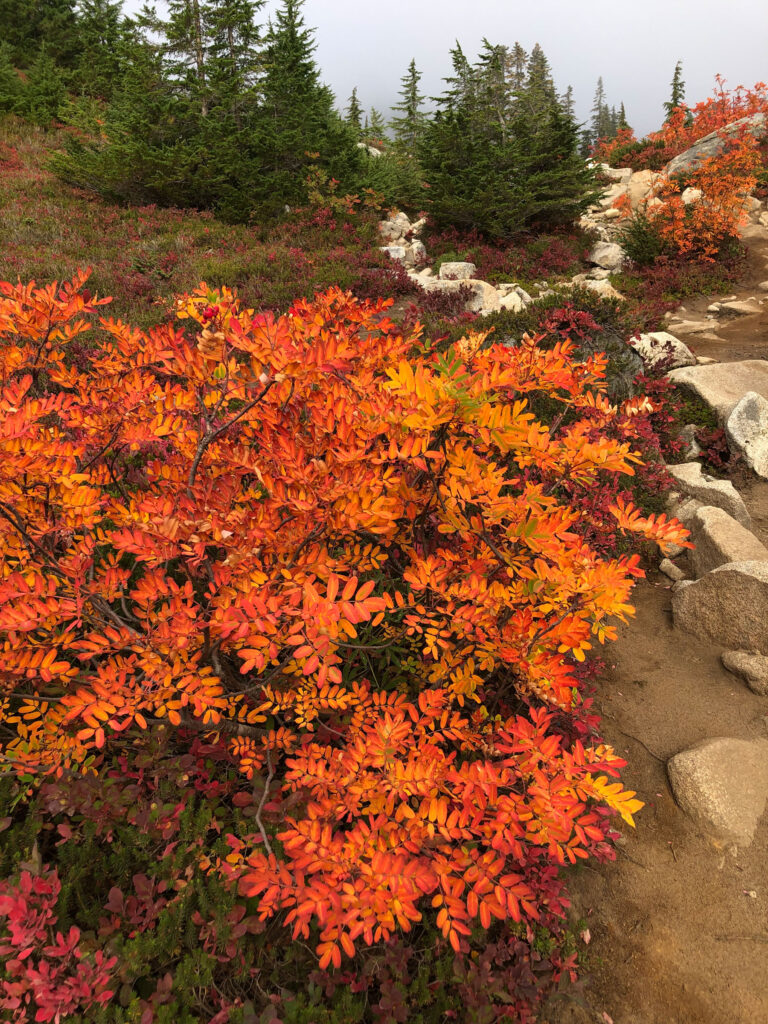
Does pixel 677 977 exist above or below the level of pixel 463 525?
below

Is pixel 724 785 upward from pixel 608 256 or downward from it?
downward

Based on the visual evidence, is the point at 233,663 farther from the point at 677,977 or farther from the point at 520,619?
the point at 677,977

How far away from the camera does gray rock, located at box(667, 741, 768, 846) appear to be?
275 cm

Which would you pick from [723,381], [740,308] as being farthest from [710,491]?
[740,308]

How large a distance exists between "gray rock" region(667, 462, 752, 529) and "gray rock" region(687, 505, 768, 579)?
0.46 m

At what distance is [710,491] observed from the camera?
18.1 feet

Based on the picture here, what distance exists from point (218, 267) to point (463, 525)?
9.90m

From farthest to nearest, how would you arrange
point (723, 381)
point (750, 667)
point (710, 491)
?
1. point (723, 381)
2. point (710, 491)
3. point (750, 667)

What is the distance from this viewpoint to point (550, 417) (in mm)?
6051

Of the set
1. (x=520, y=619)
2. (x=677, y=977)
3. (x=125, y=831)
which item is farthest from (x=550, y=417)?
(x=125, y=831)

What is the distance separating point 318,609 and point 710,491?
5.47 meters

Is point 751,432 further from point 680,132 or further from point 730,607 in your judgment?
point 680,132

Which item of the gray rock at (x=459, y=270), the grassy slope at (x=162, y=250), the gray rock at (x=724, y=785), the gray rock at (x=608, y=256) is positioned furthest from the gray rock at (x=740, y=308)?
the gray rock at (x=724, y=785)

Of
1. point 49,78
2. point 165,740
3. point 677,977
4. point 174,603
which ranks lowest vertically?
point 677,977
